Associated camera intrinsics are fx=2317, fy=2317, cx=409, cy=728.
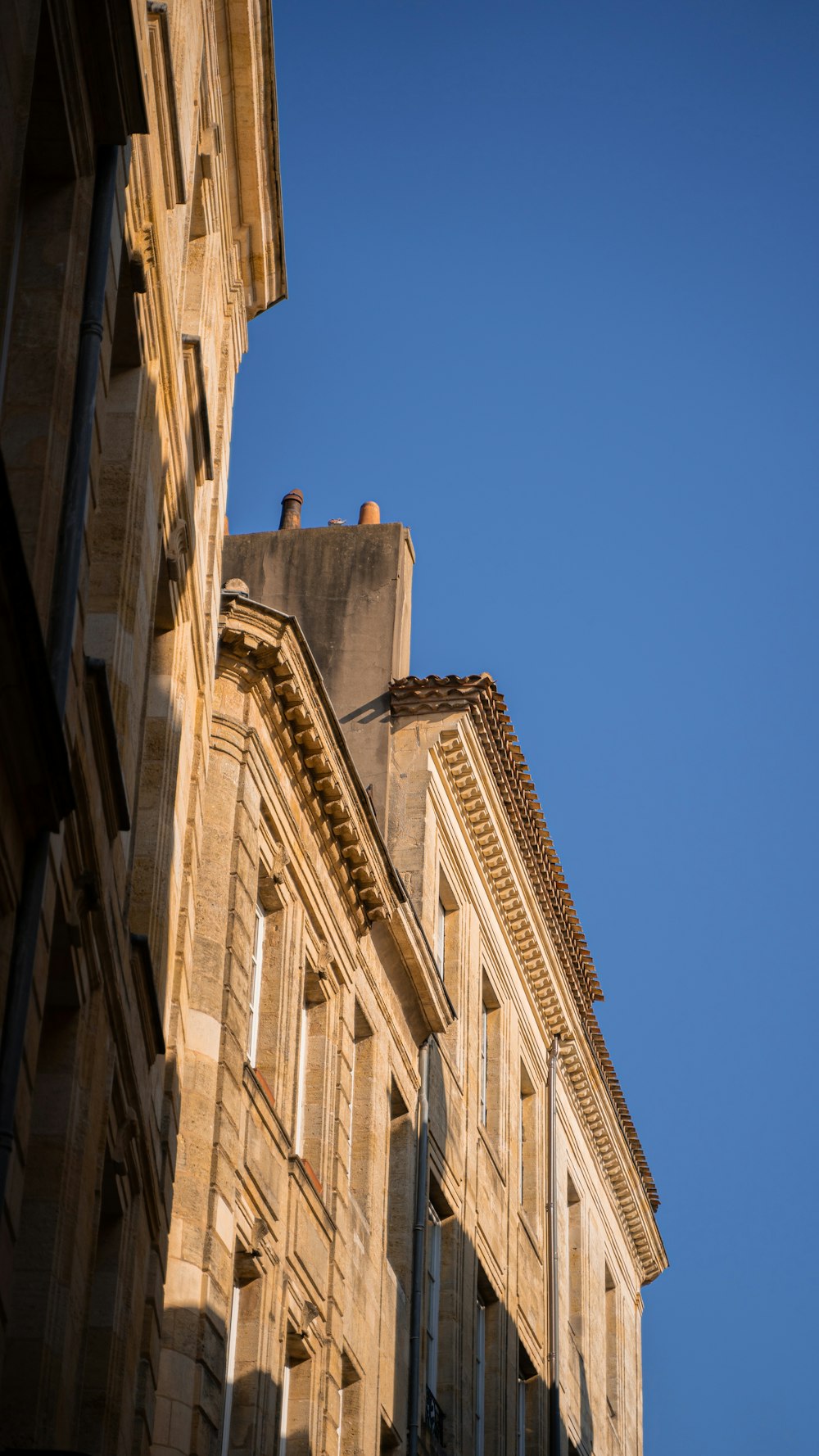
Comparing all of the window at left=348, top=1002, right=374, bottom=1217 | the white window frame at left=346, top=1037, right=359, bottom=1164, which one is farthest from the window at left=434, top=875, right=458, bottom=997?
the white window frame at left=346, top=1037, right=359, bottom=1164

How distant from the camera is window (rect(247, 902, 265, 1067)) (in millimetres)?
20328

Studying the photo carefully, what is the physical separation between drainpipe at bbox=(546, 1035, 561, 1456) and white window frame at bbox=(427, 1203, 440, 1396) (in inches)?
208

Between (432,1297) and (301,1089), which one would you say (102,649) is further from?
(432,1297)

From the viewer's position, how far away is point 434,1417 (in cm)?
2561

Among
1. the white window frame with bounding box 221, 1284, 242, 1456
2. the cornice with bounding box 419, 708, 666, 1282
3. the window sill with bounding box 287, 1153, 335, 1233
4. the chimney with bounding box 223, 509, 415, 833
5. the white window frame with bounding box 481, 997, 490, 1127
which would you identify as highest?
the chimney with bounding box 223, 509, 415, 833

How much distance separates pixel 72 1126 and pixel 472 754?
17.9 metres

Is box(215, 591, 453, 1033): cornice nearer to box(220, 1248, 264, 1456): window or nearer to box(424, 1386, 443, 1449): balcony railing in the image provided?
box(424, 1386, 443, 1449): balcony railing

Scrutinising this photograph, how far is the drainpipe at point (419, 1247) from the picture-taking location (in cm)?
2383

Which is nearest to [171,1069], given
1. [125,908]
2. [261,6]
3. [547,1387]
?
[125,908]

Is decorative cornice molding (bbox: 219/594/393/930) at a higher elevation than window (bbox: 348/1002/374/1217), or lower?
higher

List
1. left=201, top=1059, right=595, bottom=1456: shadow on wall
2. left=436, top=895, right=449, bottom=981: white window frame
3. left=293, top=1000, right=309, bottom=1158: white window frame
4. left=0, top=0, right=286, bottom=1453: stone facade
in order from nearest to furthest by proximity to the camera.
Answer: left=0, top=0, right=286, bottom=1453: stone facade, left=201, top=1059, right=595, bottom=1456: shadow on wall, left=293, top=1000, right=309, bottom=1158: white window frame, left=436, top=895, right=449, bottom=981: white window frame

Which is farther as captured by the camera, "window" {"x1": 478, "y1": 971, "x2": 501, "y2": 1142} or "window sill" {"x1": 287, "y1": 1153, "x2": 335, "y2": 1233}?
"window" {"x1": 478, "y1": 971, "x2": 501, "y2": 1142}

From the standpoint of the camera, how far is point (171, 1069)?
630 inches

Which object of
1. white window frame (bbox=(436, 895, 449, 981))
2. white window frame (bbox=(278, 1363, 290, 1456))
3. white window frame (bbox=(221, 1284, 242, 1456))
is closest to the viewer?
white window frame (bbox=(221, 1284, 242, 1456))
